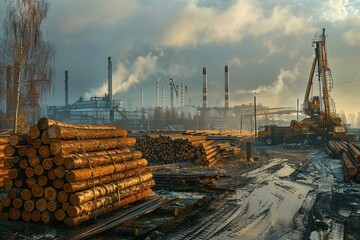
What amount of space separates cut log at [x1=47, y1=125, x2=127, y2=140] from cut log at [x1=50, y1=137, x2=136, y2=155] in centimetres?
13

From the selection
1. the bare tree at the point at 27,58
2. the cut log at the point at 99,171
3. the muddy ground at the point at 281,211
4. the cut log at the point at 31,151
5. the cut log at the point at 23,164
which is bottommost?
the muddy ground at the point at 281,211

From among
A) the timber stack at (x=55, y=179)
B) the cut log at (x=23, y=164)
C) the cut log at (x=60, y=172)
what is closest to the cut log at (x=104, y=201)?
the timber stack at (x=55, y=179)

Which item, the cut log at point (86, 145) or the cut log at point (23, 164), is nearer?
the cut log at point (86, 145)

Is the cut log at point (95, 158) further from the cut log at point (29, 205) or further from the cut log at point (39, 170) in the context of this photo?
the cut log at point (29, 205)

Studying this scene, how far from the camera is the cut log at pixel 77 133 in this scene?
26.1 ft

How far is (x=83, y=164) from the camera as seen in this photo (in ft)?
26.7

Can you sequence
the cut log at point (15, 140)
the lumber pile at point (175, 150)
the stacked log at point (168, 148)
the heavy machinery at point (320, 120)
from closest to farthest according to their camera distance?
the cut log at point (15, 140) < the lumber pile at point (175, 150) < the stacked log at point (168, 148) < the heavy machinery at point (320, 120)

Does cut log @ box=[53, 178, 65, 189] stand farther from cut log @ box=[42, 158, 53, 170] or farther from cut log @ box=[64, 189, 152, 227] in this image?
cut log @ box=[64, 189, 152, 227]

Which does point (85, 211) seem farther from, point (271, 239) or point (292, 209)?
point (292, 209)

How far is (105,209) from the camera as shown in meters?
8.48

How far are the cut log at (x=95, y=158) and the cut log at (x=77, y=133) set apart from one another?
49 cm

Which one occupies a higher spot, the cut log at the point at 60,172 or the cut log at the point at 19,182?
the cut log at the point at 60,172

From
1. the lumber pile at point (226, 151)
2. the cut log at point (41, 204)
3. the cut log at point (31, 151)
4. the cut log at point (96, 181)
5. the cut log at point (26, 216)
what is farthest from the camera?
the lumber pile at point (226, 151)

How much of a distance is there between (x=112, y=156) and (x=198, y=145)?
10.8 meters
